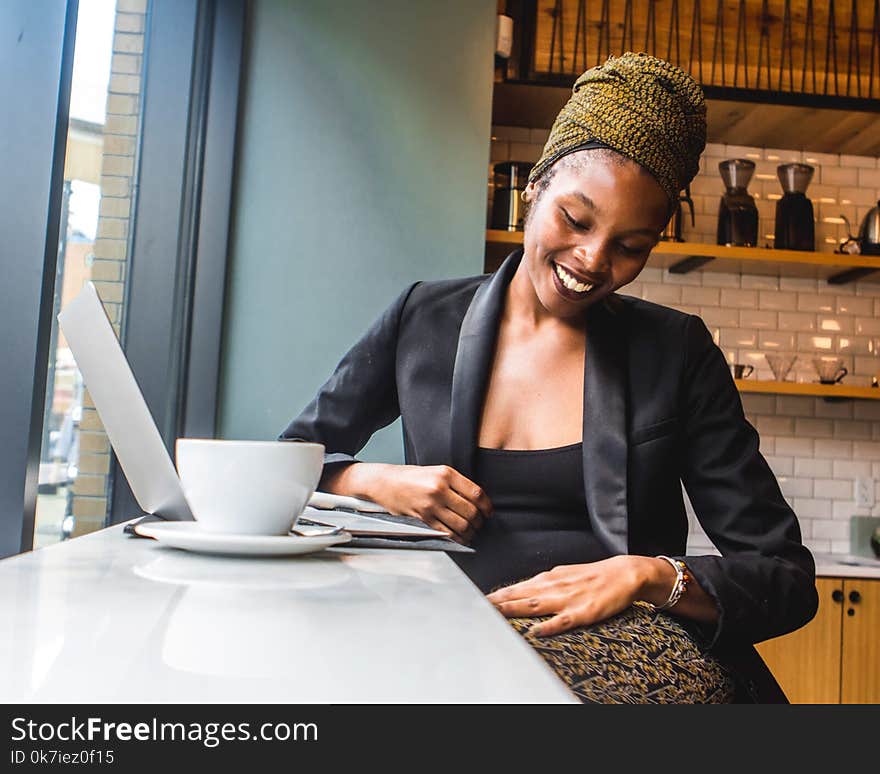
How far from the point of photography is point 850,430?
4277 millimetres

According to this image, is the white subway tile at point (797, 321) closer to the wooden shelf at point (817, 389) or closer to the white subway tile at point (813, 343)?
the white subway tile at point (813, 343)

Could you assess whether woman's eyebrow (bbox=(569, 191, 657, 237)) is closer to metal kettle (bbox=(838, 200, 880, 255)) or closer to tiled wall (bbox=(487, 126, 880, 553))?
tiled wall (bbox=(487, 126, 880, 553))

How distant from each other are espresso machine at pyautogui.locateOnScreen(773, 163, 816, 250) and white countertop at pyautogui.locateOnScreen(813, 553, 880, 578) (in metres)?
1.33

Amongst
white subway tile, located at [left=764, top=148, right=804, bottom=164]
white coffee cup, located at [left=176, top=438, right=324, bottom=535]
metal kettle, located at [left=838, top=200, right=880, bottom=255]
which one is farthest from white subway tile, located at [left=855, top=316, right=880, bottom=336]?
white coffee cup, located at [left=176, top=438, right=324, bottom=535]

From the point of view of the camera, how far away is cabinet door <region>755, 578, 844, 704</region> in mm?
3502

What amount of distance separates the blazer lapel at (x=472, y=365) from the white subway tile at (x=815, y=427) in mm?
2919

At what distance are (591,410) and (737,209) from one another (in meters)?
2.74

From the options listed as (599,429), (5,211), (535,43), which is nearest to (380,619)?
(599,429)

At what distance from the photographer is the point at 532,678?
14.8 inches

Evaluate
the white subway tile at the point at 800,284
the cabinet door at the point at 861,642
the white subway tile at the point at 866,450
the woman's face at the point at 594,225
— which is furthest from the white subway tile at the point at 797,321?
the woman's face at the point at 594,225

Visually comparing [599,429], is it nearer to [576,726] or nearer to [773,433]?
[576,726]

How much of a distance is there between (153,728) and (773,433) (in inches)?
167

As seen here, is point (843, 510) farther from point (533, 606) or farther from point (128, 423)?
point (128, 423)

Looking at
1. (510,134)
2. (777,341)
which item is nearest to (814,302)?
(777,341)
